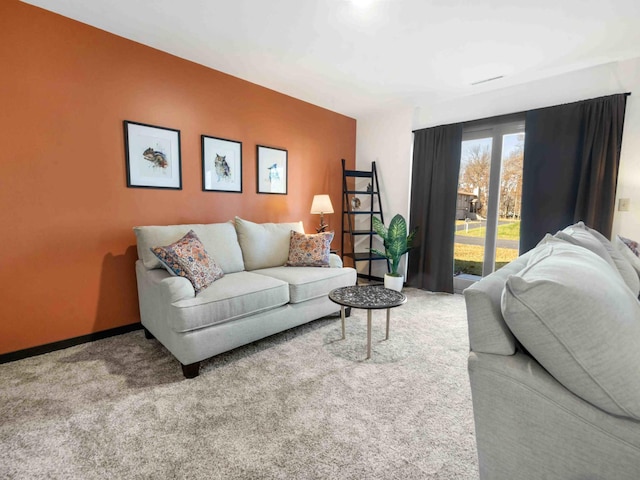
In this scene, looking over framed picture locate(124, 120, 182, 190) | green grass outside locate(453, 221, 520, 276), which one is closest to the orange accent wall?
framed picture locate(124, 120, 182, 190)

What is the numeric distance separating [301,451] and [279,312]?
1.16 meters

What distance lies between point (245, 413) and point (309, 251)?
5.71ft

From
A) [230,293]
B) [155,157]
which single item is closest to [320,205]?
[155,157]

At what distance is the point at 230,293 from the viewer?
7.07ft

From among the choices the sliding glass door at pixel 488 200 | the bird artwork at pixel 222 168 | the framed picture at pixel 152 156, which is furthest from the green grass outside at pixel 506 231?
the framed picture at pixel 152 156

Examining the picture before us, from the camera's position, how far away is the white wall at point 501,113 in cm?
276

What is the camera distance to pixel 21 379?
1.94 meters

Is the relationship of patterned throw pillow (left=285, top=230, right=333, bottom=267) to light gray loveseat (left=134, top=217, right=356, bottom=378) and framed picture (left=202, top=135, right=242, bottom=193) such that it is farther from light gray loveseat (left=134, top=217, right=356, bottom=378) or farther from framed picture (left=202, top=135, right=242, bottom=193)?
framed picture (left=202, top=135, right=242, bottom=193)

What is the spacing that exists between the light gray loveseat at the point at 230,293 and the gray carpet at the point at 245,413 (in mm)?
201

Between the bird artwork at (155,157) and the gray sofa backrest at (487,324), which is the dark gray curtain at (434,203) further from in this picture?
the gray sofa backrest at (487,324)

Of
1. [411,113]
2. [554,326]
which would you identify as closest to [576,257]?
[554,326]

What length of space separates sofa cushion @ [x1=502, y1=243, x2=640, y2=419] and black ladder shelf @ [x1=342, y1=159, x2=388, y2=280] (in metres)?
3.43

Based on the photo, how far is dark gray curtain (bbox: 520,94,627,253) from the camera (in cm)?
280

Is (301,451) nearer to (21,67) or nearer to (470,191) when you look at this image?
(21,67)
